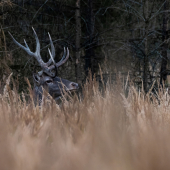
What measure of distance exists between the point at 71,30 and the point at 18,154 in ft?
29.6

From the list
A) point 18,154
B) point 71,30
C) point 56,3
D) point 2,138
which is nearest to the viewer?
point 18,154

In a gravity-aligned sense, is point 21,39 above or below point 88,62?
above


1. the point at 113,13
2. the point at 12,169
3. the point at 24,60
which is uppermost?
the point at 113,13

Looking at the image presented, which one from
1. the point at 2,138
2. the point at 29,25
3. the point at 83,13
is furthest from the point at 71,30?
the point at 2,138

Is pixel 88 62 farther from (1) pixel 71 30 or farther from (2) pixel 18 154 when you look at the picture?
Result: (2) pixel 18 154

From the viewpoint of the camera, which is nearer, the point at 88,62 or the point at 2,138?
the point at 2,138

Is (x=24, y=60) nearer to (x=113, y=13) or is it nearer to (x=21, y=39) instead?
(x=21, y=39)

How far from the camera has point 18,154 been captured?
54.0 inches

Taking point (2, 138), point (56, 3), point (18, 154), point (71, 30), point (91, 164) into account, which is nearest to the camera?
point (91, 164)

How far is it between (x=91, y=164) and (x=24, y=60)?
348 inches

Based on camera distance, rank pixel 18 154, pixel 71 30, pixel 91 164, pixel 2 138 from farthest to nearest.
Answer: pixel 71 30, pixel 2 138, pixel 18 154, pixel 91 164

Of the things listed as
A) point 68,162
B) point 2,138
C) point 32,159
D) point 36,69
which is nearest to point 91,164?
point 68,162

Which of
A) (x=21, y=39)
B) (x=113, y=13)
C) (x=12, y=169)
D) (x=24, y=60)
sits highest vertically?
(x=113, y=13)

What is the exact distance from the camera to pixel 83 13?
1019 centimetres
